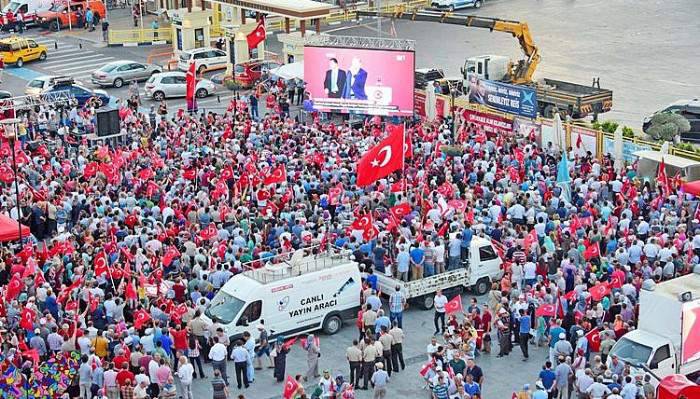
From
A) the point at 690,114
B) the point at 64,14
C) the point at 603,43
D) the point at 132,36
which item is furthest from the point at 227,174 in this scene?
the point at 64,14

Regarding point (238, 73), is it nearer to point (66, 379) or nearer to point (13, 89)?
point (13, 89)

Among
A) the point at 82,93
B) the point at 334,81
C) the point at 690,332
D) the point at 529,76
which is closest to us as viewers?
the point at 690,332

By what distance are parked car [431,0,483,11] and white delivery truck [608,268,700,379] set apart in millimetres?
42248

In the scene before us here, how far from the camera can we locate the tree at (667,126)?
130 ft

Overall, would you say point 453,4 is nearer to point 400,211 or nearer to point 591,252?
point 400,211

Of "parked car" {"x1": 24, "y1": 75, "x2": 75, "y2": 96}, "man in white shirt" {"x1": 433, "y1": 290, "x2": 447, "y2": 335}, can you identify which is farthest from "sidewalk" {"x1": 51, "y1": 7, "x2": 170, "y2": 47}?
"man in white shirt" {"x1": 433, "y1": 290, "x2": 447, "y2": 335}

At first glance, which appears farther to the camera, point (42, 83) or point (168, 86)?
point (168, 86)

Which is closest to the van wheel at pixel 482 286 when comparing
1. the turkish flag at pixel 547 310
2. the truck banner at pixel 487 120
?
the turkish flag at pixel 547 310

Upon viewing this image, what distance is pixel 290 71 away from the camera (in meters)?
49.1

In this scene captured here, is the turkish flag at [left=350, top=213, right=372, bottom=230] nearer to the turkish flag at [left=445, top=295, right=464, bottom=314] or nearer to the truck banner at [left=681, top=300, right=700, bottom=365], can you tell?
the turkish flag at [left=445, top=295, right=464, bottom=314]

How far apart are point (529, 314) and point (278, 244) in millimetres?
6670

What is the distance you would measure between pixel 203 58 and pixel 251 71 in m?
3.73

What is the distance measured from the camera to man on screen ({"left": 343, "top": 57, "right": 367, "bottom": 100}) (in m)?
Answer: 43.6

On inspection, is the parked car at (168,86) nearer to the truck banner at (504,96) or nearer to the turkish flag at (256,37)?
the turkish flag at (256,37)
